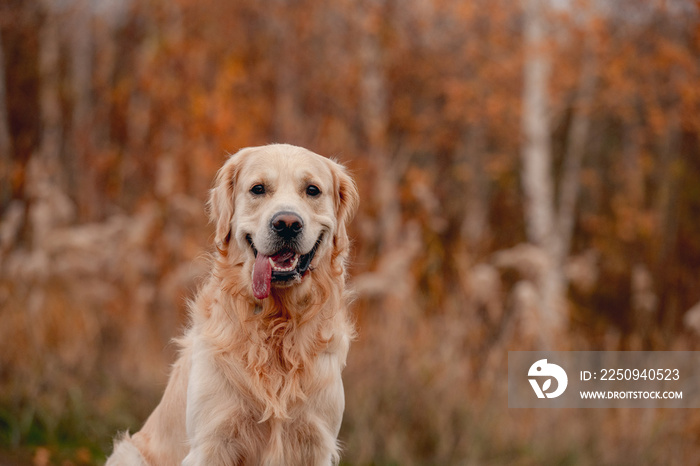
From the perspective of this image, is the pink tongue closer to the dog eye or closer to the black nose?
the black nose

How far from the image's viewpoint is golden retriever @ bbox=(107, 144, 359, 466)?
92.4 inches

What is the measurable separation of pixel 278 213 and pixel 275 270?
0.21m

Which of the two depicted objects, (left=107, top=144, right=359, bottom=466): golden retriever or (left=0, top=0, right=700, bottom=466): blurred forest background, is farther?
(left=0, top=0, right=700, bottom=466): blurred forest background

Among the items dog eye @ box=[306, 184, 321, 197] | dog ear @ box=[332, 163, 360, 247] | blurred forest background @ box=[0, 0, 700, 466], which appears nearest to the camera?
dog eye @ box=[306, 184, 321, 197]

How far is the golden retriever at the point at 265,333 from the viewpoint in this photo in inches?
92.4

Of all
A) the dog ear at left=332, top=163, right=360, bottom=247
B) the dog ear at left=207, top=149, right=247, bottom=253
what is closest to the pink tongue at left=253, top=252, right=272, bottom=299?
the dog ear at left=207, top=149, right=247, bottom=253

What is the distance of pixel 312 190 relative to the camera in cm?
256

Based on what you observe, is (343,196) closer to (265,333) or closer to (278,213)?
(278,213)

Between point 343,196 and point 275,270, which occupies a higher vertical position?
point 343,196

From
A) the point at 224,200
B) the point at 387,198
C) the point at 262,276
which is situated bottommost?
the point at 262,276

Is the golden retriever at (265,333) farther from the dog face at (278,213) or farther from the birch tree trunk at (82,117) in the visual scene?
the birch tree trunk at (82,117)

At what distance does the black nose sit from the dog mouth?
0.06 m

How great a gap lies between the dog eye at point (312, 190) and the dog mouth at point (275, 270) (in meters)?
0.26

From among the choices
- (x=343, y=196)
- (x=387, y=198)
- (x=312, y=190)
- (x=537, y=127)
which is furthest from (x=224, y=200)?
(x=537, y=127)
